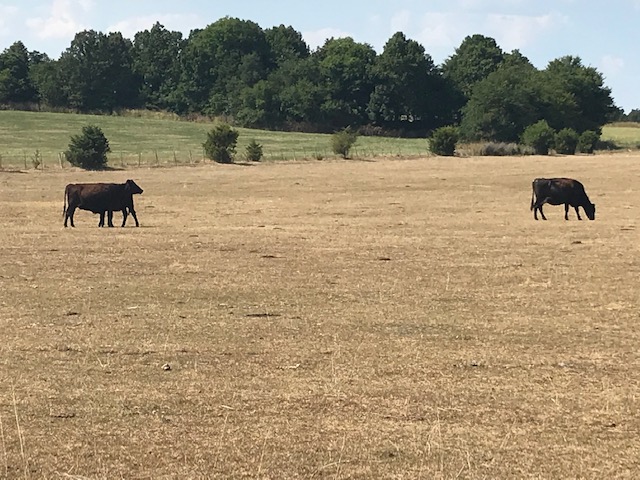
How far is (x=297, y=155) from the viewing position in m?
68.4

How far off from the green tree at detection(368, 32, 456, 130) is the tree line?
0.12 meters

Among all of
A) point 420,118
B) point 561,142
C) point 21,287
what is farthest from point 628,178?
point 420,118

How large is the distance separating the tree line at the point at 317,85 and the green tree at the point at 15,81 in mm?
130

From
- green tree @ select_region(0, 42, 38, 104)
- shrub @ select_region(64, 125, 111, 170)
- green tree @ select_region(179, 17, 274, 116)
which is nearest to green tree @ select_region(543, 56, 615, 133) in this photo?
green tree @ select_region(179, 17, 274, 116)

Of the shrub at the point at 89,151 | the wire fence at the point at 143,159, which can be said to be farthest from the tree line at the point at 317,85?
A: the shrub at the point at 89,151

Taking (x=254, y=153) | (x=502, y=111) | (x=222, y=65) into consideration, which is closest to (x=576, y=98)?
(x=502, y=111)

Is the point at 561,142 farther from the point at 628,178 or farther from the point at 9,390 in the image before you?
the point at 9,390

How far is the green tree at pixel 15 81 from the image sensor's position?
124250 mm

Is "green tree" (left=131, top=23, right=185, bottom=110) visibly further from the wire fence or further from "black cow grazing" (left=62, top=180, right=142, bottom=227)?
"black cow grazing" (left=62, top=180, right=142, bottom=227)

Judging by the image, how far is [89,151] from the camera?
55500 mm

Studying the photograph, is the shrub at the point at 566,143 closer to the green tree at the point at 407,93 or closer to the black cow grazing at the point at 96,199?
the green tree at the point at 407,93

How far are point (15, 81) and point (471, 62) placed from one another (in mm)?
60398

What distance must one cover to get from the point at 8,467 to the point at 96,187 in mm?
20473

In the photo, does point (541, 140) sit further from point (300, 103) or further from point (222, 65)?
point (222, 65)
